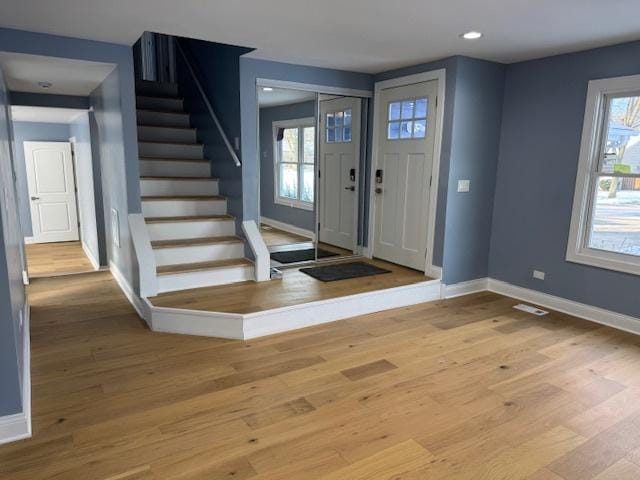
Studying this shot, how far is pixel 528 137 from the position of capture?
4.27 m

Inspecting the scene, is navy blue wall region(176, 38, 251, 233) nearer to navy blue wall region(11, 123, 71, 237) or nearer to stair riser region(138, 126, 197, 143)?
stair riser region(138, 126, 197, 143)

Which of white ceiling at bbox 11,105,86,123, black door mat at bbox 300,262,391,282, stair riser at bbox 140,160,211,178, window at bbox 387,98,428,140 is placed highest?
white ceiling at bbox 11,105,86,123

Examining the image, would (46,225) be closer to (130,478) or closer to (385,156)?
(385,156)

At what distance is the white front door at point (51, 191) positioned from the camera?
789 centimetres

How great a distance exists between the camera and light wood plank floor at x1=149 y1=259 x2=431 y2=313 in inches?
143

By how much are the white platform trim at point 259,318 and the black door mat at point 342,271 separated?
20.4 inches

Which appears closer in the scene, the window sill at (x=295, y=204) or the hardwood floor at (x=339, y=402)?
the hardwood floor at (x=339, y=402)

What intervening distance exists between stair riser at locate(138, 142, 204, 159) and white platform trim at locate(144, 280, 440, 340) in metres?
2.14

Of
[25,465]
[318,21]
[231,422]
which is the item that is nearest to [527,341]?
[231,422]

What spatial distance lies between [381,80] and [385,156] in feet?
2.77

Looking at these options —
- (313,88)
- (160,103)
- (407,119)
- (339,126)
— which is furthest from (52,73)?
(407,119)

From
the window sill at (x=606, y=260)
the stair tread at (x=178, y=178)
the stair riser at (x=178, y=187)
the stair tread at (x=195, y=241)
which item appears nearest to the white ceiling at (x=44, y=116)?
the stair tread at (x=178, y=178)

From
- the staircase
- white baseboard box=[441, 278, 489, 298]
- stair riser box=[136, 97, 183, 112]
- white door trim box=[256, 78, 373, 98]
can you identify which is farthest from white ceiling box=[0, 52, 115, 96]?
white baseboard box=[441, 278, 489, 298]

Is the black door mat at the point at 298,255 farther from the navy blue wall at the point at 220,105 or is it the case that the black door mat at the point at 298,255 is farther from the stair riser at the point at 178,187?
the stair riser at the point at 178,187
